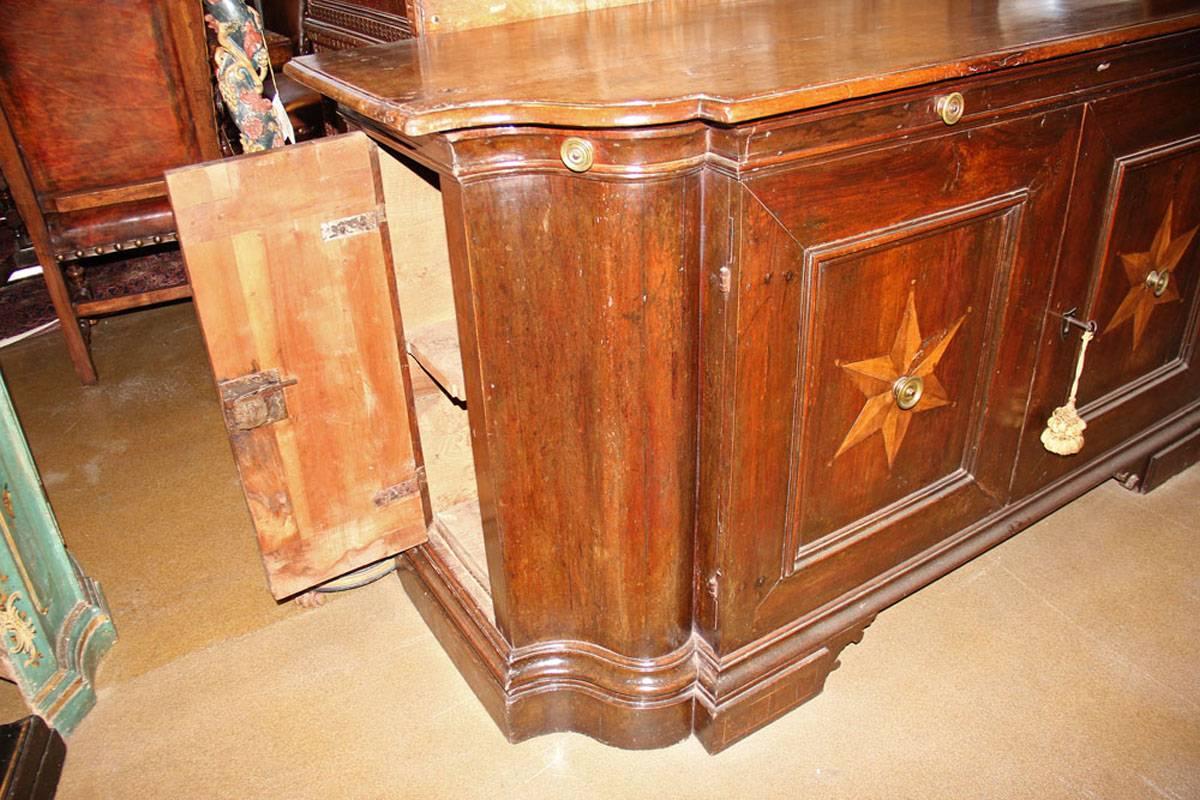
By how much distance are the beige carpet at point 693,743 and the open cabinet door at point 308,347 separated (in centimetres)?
27

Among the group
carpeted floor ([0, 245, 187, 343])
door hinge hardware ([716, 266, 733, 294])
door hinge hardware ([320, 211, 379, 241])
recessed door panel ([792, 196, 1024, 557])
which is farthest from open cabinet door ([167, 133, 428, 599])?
carpeted floor ([0, 245, 187, 343])

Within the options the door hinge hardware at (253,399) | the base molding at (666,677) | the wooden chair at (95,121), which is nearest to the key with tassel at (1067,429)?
the base molding at (666,677)

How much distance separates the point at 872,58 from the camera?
1.31 meters

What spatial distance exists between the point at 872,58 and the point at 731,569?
0.78 m

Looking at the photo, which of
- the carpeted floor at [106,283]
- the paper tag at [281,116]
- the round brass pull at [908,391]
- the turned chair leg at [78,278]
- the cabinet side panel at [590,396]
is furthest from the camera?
the carpeted floor at [106,283]

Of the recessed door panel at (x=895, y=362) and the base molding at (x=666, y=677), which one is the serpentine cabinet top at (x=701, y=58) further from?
the base molding at (x=666, y=677)

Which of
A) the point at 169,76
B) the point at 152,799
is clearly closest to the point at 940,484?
the point at 152,799

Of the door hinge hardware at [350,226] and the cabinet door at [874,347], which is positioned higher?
the door hinge hardware at [350,226]

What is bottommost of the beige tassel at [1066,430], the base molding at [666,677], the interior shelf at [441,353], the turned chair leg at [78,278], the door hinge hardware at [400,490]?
the base molding at [666,677]

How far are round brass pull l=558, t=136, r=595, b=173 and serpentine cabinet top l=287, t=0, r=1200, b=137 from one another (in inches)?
1.4

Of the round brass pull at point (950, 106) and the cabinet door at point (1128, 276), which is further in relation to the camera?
the cabinet door at point (1128, 276)

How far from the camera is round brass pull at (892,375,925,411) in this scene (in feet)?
5.03

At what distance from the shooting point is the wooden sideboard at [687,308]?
1.25m

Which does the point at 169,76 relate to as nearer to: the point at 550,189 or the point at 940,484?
the point at 550,189
